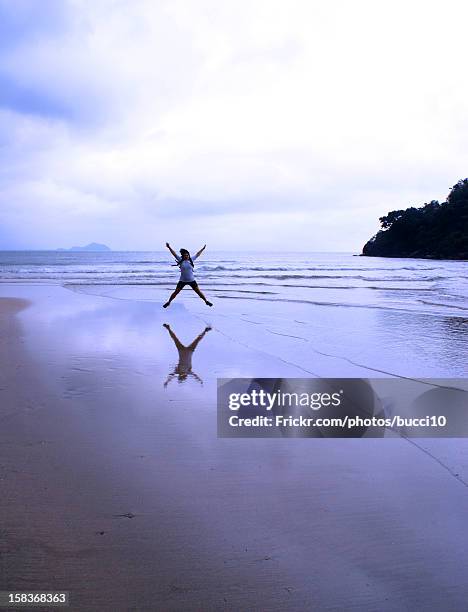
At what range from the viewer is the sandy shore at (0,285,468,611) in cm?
217

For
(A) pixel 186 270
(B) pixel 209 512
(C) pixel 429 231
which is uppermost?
(C) pixel 429 231

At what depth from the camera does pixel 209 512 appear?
9.14 ft

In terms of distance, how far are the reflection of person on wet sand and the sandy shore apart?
90cm

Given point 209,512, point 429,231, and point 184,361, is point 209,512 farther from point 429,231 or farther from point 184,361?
point 429,231

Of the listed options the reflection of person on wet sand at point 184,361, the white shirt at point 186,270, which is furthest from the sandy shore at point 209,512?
the white shirt at point 186,270

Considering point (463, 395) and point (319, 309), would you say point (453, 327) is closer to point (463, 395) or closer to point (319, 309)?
point (319, 309)

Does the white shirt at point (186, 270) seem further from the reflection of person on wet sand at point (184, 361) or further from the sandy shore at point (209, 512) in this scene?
the sandy shore at point (209, 512)

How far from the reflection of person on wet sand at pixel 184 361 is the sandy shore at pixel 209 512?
896mm

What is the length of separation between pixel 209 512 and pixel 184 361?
13.9 feet

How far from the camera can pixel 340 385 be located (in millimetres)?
5543

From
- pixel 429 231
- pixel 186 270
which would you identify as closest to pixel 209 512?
pixel 186 270

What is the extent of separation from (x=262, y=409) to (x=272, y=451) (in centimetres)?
107

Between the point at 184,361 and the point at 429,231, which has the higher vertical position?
the point at 429,231

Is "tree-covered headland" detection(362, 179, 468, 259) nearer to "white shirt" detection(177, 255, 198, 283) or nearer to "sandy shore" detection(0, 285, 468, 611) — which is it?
"white shirt" detection(177, 255, 198, 283)
